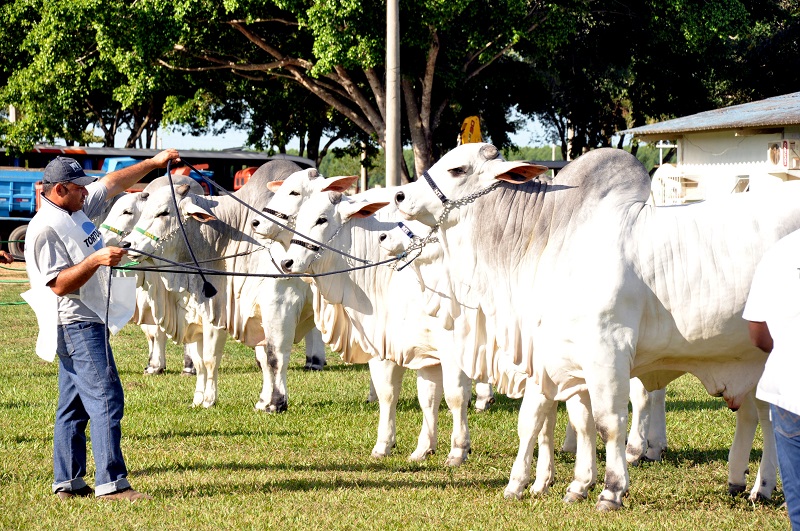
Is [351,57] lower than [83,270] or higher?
higher

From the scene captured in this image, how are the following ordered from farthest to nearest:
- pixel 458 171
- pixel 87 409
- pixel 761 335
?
pixel 458 171
pixel 87 409
pixel 761 335

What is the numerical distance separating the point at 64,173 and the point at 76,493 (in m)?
1.99

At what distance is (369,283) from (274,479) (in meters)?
1.81

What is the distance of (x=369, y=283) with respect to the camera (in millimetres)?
8477

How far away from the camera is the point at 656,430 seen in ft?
26.7

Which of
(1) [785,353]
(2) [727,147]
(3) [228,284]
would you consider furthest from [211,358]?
(2) [727,147]

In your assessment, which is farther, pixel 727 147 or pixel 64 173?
pixel 727 147

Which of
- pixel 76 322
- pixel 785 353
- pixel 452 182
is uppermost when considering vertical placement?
pixel 452 182

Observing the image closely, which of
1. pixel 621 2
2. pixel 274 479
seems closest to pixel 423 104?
pixel 621 2

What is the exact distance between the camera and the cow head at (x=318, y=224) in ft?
27.5

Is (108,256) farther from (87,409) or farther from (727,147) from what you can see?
(727,147)

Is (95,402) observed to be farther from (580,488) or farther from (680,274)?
(680,274)

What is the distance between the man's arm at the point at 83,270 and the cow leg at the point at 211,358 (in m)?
4.27

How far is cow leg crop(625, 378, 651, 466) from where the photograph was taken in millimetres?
7828
